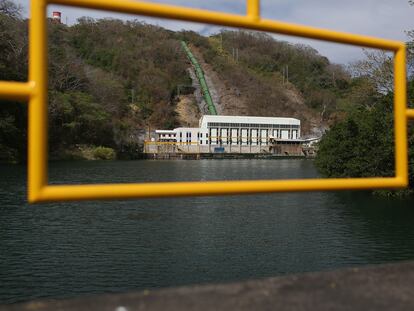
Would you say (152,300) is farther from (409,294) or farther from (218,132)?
(218,132)

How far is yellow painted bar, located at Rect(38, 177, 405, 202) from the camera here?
4.93 feet

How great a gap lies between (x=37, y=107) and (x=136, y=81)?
52.4m

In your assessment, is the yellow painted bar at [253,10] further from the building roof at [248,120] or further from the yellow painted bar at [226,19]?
the building roof at [248,120]

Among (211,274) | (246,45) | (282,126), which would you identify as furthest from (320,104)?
(211,274)

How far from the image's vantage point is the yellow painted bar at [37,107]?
4.79ft

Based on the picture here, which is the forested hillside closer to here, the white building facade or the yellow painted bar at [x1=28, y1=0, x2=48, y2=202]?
the yellow painted bar at [x1=28, y1=0, x2=48, y2=202]

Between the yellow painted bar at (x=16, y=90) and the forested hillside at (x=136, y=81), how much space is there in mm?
2092

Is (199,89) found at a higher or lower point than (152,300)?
higher

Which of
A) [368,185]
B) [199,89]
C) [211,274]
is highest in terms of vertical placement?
[199,89]

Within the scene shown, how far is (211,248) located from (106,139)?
51.7m

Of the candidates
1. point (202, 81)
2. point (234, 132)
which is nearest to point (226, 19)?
point (234, 132)

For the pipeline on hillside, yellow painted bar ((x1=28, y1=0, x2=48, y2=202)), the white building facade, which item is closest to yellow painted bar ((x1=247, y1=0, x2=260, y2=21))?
yellow painted bar ((x1=28, y1=0, x2=48, y2=202))

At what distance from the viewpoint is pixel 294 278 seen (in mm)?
1883

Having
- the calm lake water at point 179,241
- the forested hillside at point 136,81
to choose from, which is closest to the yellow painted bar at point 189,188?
the forested hillside at point 136,81
